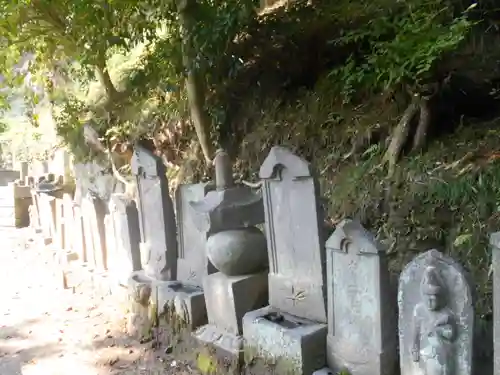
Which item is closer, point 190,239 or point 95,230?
point 190,239

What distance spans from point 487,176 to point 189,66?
3.28 m

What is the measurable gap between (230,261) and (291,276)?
1.45 feet

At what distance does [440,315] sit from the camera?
250cm

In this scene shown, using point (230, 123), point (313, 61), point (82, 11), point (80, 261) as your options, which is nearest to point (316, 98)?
point (313, 61)

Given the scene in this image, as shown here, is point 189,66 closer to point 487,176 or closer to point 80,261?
point 80,261

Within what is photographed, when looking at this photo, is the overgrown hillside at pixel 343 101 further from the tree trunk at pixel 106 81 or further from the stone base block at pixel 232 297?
the stone base block at pixel 232 297

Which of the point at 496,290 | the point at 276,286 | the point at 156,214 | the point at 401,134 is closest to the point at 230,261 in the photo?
the point at 276,286

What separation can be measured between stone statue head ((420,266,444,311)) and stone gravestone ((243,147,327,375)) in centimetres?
85

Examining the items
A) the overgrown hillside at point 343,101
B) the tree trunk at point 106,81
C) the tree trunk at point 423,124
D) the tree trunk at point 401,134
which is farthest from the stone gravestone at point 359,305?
the tree trunk at point 106,81

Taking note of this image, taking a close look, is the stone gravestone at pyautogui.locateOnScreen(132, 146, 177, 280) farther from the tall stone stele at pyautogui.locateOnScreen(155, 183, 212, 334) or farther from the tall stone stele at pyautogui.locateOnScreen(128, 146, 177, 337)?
the tall stone stele at pyautogui.locateOnScreen(155, 183, 212, 334)

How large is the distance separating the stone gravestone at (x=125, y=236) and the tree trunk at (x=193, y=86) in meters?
1.51

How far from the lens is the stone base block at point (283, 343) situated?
10.2ft

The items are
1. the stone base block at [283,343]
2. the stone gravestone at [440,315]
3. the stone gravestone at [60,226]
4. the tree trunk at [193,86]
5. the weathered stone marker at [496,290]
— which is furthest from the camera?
the stone gravestone at [60,226]

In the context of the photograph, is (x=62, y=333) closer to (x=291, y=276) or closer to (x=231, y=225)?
(x=231, y=225)
